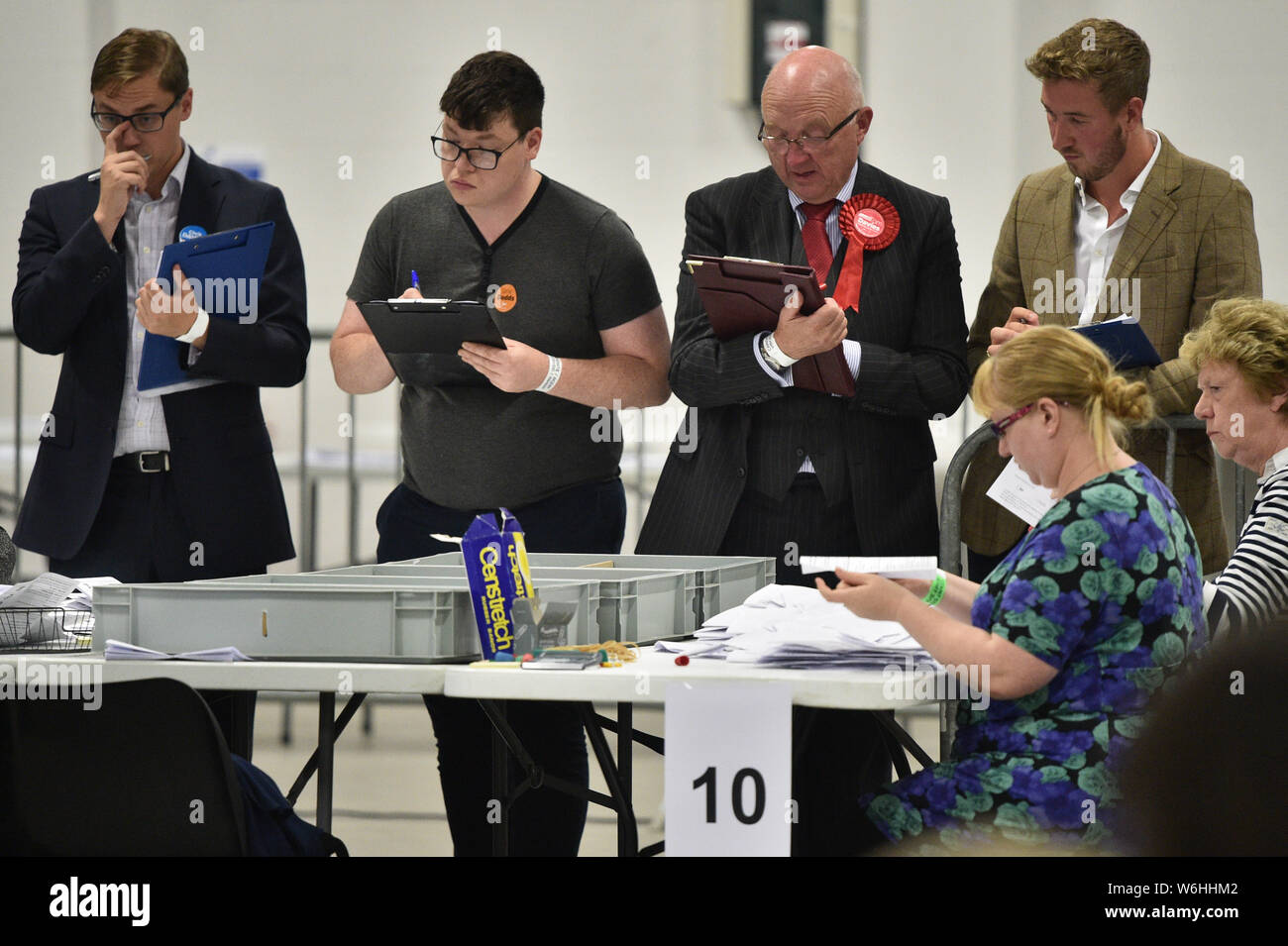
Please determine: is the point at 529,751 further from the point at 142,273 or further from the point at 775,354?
the point at 142,273

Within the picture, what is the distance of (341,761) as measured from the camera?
4.83 metres

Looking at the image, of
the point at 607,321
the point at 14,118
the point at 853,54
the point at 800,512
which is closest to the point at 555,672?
the point at 800,512

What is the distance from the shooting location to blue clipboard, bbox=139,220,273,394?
2.55m

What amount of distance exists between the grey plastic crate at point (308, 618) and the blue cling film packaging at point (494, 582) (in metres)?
0.04

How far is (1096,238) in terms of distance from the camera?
104 inches

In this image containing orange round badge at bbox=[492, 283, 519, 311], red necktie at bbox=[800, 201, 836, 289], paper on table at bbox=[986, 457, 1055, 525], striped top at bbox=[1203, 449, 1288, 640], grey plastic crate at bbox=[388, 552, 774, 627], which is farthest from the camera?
orange round badge at bbox=[492, 283, 519, 311]

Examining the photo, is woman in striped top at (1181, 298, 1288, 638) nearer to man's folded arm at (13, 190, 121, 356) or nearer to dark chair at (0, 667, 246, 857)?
dark chair at (0, 667, 246, 857)

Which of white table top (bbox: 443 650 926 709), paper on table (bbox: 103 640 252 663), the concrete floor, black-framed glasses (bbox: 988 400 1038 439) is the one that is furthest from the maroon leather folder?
the concrete floor

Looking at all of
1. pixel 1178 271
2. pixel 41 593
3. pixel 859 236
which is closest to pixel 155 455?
pixel 41 593

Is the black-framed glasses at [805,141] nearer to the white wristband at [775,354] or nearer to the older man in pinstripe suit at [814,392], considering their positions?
the older man in pinstripe suit at [814,392]

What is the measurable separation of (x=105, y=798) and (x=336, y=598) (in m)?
A: 0.36

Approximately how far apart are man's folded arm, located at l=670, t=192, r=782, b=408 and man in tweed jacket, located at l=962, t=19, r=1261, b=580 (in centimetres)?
40

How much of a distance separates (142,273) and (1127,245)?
1.76 meters
